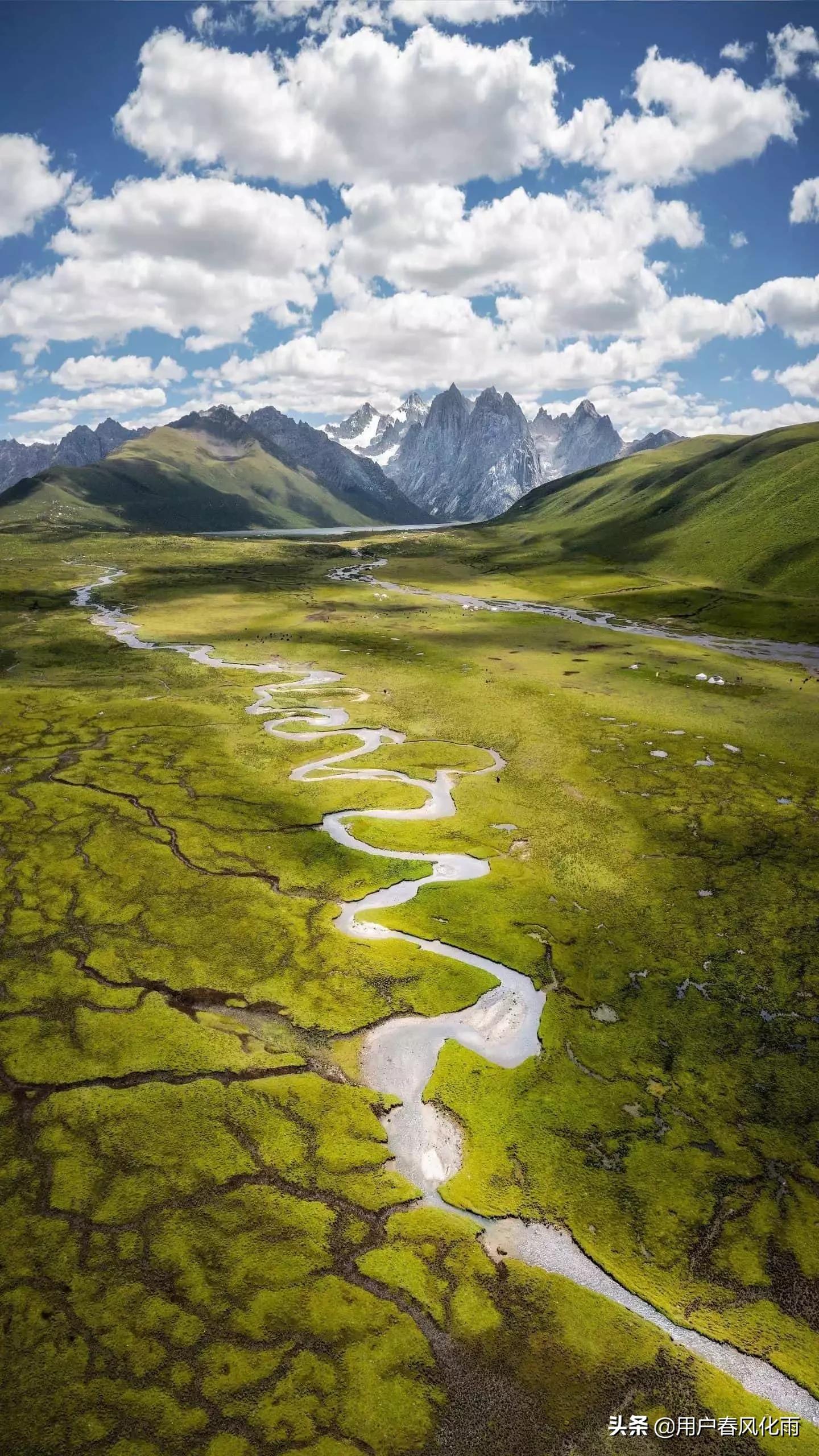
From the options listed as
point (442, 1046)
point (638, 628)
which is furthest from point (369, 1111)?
point (638, 628)

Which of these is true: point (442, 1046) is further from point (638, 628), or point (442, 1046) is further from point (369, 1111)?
point (638, 628)

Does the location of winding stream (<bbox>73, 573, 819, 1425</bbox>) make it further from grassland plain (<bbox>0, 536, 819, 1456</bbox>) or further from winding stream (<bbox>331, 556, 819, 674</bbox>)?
winding stream (<bbox>331, 556, 819, 674</bbox>)

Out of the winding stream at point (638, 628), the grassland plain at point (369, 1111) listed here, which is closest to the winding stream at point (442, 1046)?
the grassland plain at point (369, 1111)

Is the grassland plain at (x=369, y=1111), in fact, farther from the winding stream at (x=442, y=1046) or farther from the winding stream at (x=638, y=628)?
the winding stream at (x=638, y=628)

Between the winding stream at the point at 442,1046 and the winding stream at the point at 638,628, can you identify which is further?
the winding stream at the point at 638,628

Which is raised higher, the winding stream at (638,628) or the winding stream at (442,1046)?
the winding stream at (638,628)

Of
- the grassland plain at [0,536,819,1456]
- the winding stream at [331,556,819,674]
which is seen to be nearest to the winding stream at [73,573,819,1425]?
the grassland plain at [0,536,819,1456]
